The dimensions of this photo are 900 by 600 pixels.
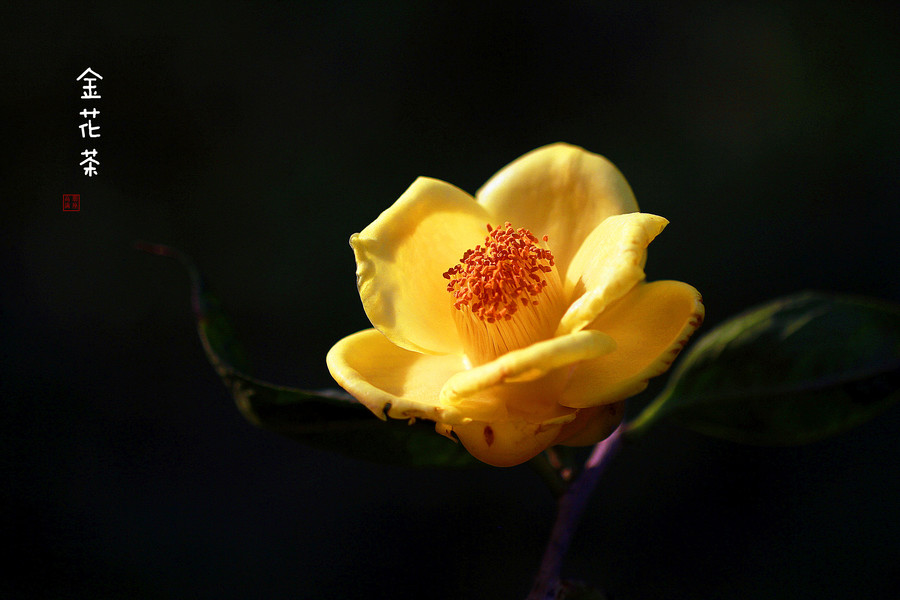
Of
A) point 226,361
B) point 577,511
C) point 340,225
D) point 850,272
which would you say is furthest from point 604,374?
point 850,272

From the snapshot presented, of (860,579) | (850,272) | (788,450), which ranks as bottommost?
(860,579)

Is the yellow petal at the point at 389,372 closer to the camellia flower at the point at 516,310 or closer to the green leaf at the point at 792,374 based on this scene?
the camellia flower at the point at 516,310

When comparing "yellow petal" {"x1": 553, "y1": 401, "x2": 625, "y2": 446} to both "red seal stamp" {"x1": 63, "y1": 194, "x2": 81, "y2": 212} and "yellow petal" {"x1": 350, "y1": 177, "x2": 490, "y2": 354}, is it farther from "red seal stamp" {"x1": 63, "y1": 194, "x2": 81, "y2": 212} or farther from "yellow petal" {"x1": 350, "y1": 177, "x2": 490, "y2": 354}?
"red seal stamp" {"x1": 63, "y1": 194, "x2": 81, "y2": 212}

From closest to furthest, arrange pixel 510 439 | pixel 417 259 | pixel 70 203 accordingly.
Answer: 1. pixel 510 439
2. pixel 417 259
3. pixel 70 203

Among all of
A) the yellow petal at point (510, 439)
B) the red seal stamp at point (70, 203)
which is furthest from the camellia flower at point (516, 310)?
the red seal stamp at point (70, 203)

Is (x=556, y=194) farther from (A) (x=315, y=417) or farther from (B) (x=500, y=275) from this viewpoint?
(A) (x=315, y=417)

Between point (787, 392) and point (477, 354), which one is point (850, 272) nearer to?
point (787, 392)

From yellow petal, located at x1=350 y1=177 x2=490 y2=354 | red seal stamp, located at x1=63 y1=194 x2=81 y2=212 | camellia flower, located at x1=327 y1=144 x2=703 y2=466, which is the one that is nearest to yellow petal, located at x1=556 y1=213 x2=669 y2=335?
camellia flower, located at x1=327 y1=144 x2=703 y2=466

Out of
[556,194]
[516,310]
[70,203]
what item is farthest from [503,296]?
[70,203]
